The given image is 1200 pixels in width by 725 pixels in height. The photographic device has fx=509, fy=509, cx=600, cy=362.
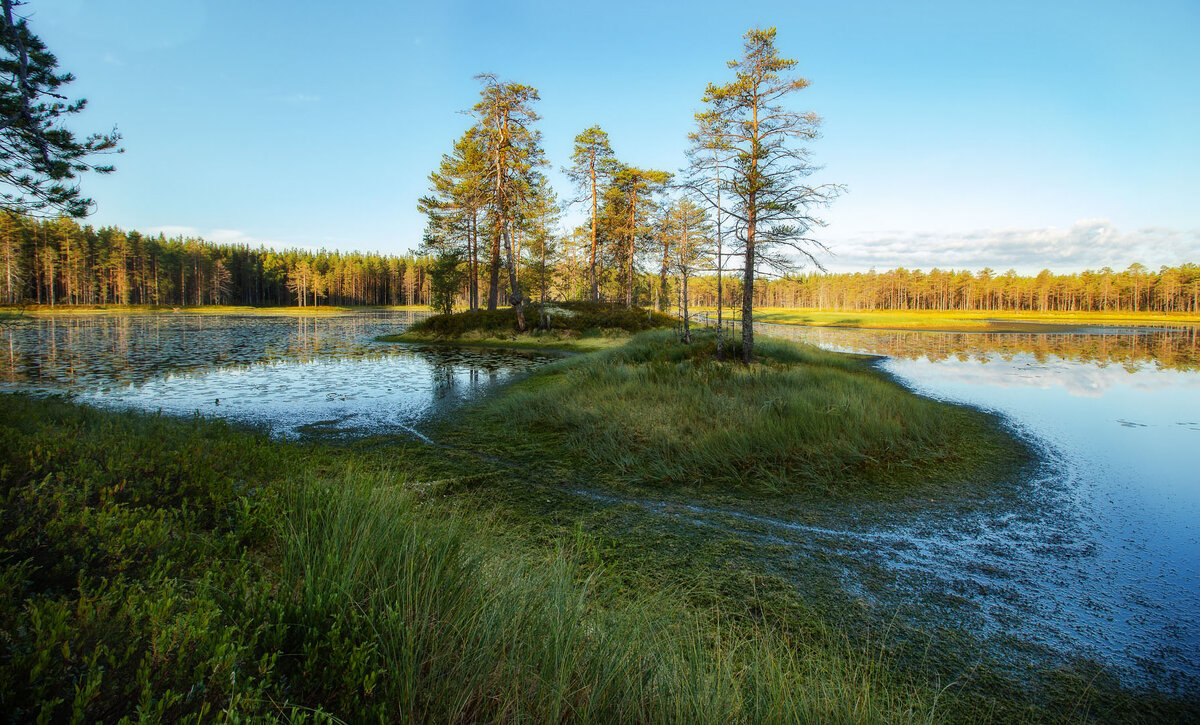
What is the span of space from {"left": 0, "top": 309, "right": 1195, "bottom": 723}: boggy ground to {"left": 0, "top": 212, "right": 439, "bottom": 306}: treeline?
66942 millimetres

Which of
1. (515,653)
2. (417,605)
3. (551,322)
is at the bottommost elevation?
(515,653)

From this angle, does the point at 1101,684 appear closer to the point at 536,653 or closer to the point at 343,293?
the point at 536,653

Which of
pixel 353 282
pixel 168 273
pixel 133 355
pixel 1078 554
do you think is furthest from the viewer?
pixel 353 282

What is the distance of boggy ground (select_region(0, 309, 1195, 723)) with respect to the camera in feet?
6.03

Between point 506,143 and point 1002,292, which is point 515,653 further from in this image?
point 1002,292

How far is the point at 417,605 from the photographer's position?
249 centimetres

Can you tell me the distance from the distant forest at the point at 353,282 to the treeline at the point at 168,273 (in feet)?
0.73

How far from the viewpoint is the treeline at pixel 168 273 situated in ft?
227

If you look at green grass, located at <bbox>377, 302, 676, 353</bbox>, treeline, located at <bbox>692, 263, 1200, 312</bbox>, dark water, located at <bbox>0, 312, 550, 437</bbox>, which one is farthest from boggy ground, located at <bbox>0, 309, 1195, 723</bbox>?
treeline, located at <bbox>692, 263, 1200, 312</bbox>

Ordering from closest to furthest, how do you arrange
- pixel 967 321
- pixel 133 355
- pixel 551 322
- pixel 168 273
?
pixel 133 355
pixel 551 322
pixel 967 321
pixel 168 273

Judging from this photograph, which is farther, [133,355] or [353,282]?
[353,282]

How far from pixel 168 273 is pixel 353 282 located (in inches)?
1290

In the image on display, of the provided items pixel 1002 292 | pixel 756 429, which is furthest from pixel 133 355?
A: pixel 1002 292

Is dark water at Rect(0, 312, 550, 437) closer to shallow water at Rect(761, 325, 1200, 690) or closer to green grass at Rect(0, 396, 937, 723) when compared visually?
Answer: green grass at Rect(0, 396, 937, 723)
